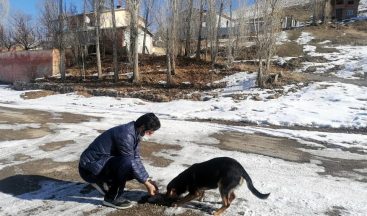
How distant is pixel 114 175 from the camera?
5.62m

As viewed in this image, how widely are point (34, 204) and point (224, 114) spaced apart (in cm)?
1004

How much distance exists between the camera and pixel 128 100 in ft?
62.8

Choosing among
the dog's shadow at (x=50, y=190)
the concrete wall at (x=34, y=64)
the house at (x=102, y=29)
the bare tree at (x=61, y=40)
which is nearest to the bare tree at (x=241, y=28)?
the house at (x=102, y=29)

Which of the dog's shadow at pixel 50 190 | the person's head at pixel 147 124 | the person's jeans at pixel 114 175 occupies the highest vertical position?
the person's head at pixel 147 124

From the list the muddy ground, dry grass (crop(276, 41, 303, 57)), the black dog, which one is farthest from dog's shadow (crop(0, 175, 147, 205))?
dry grass (crop(276, 41, 303, 57))

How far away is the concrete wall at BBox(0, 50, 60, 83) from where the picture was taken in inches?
1281

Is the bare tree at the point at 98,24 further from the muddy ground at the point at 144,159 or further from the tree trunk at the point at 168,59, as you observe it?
the muddy ground at the point at 144,159

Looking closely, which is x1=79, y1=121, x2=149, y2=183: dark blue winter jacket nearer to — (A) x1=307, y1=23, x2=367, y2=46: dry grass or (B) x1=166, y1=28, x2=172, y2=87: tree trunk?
(B) x1=166, y1=28, x2=172, y2=87: tree trunk

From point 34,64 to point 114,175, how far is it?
29.6m

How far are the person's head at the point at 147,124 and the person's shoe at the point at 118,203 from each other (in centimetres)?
102

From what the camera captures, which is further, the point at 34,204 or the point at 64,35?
the point at 64,35

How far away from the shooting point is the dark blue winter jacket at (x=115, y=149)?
5.50 m

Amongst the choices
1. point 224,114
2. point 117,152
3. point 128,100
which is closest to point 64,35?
point 128,100

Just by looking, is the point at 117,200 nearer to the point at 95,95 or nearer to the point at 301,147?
the point at 301,147
